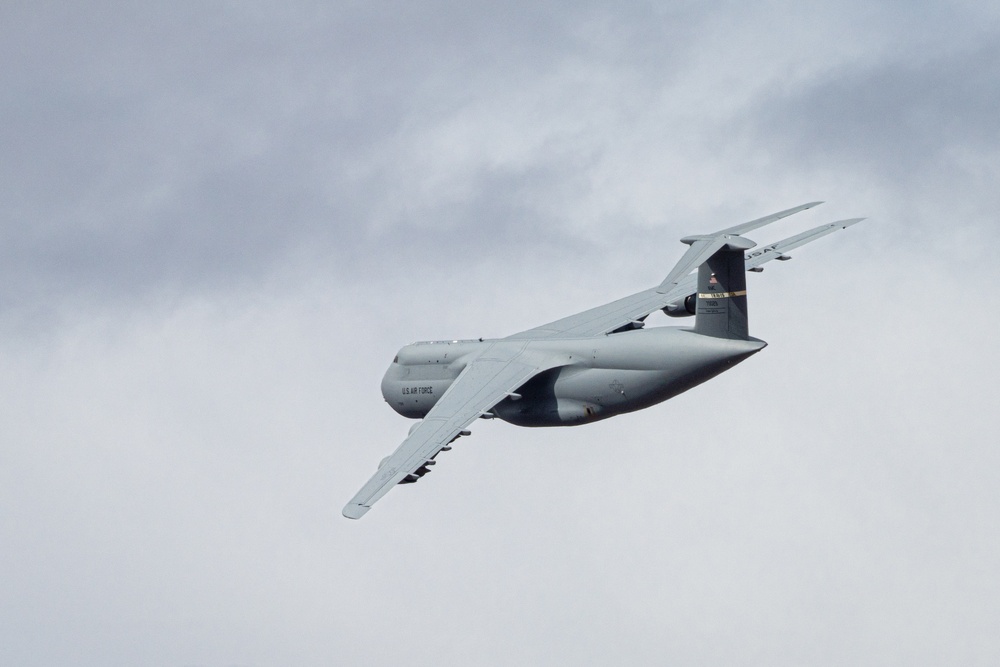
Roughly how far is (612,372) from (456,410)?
5132mm

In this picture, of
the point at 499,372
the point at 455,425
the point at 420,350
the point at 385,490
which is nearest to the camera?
the point at 385,490

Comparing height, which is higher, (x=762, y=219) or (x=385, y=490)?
(x=762, y=219)

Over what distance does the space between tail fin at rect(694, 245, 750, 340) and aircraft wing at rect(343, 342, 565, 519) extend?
16.4 ft

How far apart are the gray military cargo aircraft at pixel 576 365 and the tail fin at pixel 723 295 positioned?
3 centimetres

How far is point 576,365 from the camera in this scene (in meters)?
55.7

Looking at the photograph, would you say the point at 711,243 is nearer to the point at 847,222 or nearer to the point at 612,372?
the point at 612,372

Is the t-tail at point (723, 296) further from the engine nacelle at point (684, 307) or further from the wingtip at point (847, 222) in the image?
the wingtip at point (847, 222)

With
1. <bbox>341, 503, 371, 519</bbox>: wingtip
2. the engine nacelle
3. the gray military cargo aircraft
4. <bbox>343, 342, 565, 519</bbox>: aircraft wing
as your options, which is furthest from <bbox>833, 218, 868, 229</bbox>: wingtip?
<bbox>341, 503, 371, 519</bbox>: wingtip

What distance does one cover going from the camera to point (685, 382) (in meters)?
54.3

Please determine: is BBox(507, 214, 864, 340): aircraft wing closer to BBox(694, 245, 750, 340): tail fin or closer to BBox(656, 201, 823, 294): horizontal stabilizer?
BBox(694, 245, 750, 340): tail fin

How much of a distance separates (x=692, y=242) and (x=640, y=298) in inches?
345

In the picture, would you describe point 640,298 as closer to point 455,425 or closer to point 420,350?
point 420,350

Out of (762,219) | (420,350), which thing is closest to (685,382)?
(762,219)

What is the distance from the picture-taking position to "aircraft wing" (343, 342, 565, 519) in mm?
48719
